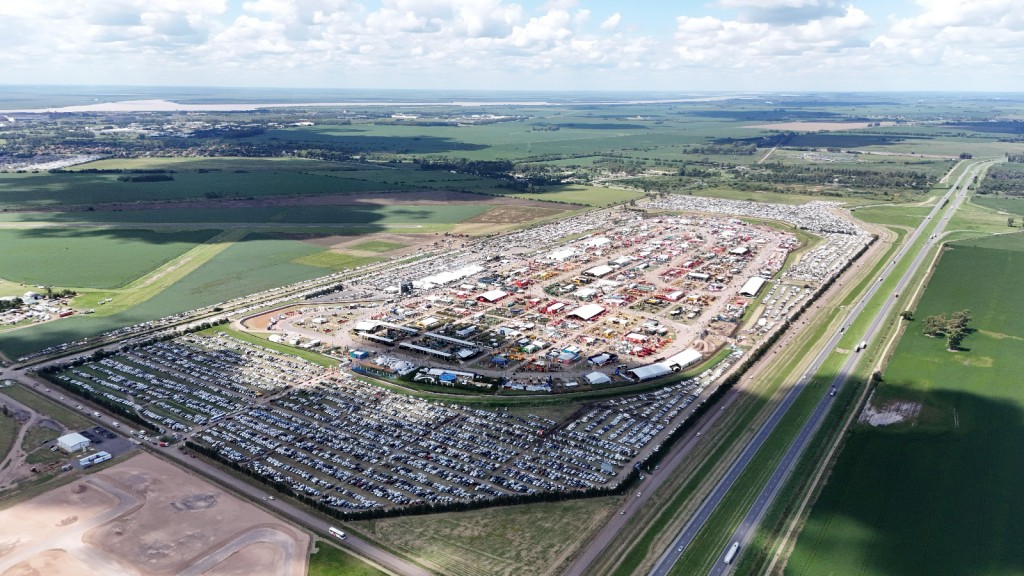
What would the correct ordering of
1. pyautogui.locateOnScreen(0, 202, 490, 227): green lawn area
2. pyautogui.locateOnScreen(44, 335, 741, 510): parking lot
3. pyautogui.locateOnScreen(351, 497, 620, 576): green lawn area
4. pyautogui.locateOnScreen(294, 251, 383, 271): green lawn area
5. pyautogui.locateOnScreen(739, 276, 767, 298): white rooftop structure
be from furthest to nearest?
pyautogui.locateOnScreen(0, 202, 490, 227): green lawn area, pyautogui.locateOnScreen(294, 251, 383, 271): green lawn area, pyautogui.locateOnScreen(739, 276, 767, 298): white rooftop structure, pyautogui.locateOnScreen(44, 335, 741, 510): parking lot, pyautogui.locateOnScreen(351, 497, 620, 576): green lawn area

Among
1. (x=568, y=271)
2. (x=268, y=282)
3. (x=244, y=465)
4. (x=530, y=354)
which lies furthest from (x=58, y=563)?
(x=568, y=271)

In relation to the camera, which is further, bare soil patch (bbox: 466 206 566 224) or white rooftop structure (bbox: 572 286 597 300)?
bare soil patch (bbox: 466 206 566 224)

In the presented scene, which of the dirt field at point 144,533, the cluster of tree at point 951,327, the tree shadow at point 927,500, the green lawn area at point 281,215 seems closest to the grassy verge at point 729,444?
the tree shadow at point 927,500

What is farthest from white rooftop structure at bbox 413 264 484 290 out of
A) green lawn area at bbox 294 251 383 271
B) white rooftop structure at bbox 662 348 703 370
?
white rooftop structure at bbox 662 348 703 370

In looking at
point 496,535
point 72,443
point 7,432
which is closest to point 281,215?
point 7,432

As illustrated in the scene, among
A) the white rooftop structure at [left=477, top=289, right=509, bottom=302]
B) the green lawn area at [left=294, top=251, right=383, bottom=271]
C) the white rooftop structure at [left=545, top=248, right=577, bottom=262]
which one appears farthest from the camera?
the white rooftop structure at [left=545, top=248, right=577, bottom=262]

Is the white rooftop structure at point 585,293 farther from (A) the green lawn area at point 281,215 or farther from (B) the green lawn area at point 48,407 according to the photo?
(B) the green lawn area at point 48,407

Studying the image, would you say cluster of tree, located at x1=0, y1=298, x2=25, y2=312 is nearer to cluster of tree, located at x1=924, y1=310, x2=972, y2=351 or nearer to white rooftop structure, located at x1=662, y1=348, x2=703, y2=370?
white rooftop structure, located at x1=662, y1=348, x2=703, y2=370
